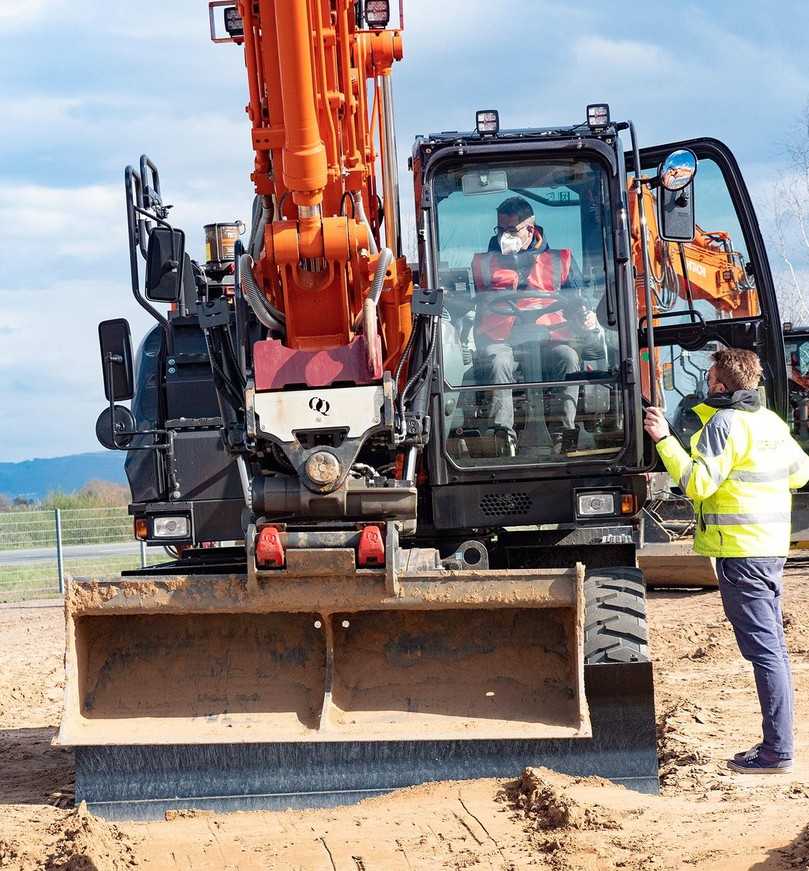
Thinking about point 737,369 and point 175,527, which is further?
point 175,527

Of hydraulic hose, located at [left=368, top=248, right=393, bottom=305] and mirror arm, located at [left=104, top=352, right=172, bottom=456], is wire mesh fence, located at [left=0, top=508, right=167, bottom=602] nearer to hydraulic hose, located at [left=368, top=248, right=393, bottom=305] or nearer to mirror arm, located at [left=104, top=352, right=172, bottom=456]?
mirror arm, located at [left=104, top=352, right=172, bottom=456]

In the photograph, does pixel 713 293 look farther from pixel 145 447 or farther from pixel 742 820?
pixel 742 820

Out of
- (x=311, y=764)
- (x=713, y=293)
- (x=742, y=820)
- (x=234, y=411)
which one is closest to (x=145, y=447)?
(x=234, y=411)

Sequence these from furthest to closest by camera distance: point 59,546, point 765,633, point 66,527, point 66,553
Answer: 1. point 66,527
2. point 66,553
3. point 59,546
4. point 765,633

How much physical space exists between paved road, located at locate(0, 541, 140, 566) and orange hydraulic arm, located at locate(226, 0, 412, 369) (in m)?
13.9

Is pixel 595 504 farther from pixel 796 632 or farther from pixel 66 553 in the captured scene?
pixel 66 553

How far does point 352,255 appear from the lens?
5.98 m

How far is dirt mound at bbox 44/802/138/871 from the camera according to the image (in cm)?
489

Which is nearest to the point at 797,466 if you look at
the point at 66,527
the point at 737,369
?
the point at 737,369

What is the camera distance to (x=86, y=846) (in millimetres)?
5062

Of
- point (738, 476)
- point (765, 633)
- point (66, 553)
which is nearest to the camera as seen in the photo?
point (765, 633)

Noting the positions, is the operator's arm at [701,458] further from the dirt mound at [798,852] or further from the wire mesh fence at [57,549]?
the wire mesh fence at [57,549]

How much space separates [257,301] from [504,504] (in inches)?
67.9

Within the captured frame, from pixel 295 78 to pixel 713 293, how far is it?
4807 mm
